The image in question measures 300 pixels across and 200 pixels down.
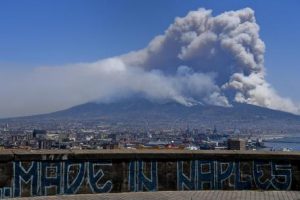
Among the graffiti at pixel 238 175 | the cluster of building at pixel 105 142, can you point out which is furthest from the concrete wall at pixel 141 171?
the cluster of building at pixel 105 142

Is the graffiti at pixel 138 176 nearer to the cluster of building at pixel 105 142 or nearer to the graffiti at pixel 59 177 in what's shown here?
the graffiti at pixel 59 177

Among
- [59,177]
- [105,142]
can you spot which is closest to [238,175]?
[59,177]

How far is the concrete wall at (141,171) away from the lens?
42.6ft

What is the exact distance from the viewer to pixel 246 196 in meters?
13.2

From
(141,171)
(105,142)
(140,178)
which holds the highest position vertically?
(141,171)

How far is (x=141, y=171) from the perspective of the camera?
13812mm

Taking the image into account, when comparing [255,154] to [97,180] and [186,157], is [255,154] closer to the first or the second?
[186,157]

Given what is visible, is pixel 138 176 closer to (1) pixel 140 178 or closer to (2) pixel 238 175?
(1) pixel 140 178

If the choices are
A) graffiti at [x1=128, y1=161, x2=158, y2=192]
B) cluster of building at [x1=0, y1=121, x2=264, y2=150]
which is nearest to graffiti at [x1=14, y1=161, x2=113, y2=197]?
graffiti at [x1=128, y1=161, x2=158, y2=192]

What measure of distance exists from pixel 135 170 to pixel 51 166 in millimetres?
1935

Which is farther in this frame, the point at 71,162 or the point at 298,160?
Result: the point at 298,160

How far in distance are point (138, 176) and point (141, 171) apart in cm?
13

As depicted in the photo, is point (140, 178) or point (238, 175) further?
point (238, 175)

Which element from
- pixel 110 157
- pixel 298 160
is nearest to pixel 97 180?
pixel 110 157
